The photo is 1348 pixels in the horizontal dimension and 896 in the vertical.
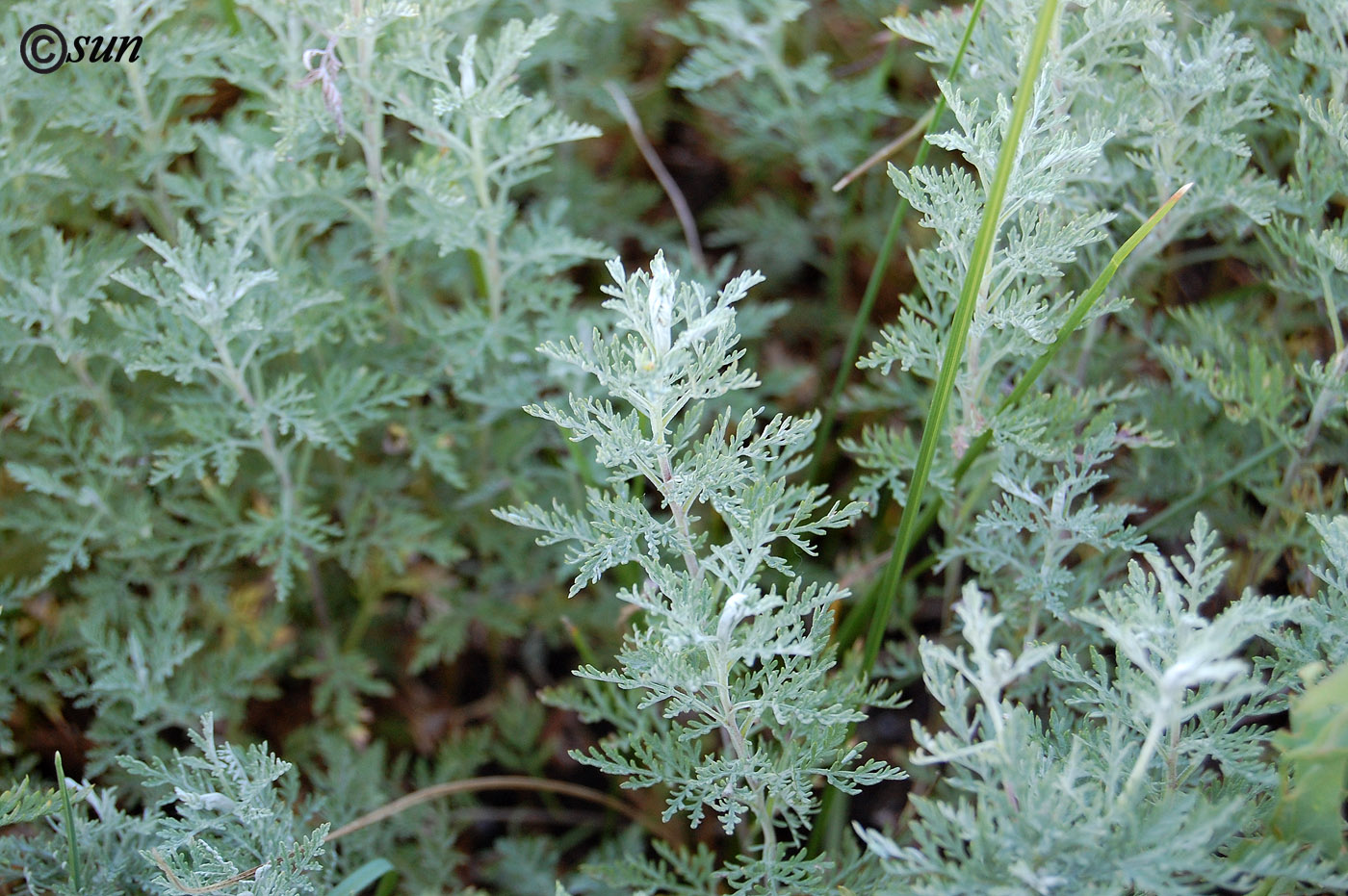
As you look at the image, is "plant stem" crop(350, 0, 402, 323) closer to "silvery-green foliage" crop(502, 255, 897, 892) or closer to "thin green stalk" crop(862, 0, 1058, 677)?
"silvery-green foliage" crop(502, 255, 897, 892)

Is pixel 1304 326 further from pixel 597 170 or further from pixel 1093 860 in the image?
pixel 597 170

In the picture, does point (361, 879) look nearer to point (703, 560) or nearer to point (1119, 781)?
point (703, 560)

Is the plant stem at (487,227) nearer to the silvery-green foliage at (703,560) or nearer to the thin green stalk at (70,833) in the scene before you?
the silvery-green foliage at (703,560)

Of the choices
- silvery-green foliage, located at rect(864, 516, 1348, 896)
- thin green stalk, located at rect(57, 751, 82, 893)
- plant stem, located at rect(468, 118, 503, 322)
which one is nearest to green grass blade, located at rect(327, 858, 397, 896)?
thin green stalk, located at rect(57, 751, 82, 893)

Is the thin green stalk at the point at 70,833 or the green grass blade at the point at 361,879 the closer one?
the thin green stalk at the point at 70,833

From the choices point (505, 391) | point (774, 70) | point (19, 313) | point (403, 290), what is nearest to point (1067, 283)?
point (774, 70)

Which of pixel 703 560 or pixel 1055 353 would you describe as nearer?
pixel 703 560

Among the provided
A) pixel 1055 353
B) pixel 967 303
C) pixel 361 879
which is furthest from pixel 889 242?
pixel 361 879

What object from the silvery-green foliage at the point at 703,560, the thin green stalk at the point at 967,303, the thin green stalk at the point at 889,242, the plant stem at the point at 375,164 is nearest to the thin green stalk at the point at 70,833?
the silvery-green foliage at the point at 703,560
